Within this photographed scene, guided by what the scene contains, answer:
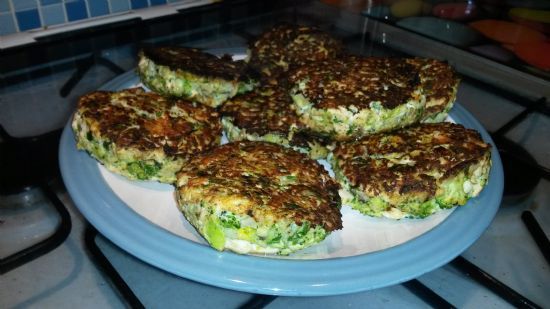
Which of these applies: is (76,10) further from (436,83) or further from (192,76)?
(436,83)

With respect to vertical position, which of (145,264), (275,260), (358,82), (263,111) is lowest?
(145,264)

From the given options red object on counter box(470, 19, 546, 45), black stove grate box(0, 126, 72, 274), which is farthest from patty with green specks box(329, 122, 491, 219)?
red object on counter box(470, 19, 546, 45)

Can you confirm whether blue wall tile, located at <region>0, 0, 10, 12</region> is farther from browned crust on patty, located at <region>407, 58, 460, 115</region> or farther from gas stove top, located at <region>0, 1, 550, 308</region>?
browned crust on patty, located at <region>407, 58, 460, 115</region>

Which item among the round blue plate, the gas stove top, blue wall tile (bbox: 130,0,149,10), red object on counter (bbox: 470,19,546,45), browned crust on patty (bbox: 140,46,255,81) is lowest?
the gas stove top

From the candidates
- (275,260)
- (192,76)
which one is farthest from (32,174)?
(275,260)

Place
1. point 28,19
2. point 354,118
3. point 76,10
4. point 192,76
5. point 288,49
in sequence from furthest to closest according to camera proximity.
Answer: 1. point 76,10
2. point 28,19
3. point 288,49
4. point 192,76
5. point 354,118

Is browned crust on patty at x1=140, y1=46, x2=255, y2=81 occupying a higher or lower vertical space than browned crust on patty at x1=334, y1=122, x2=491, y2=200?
higher
